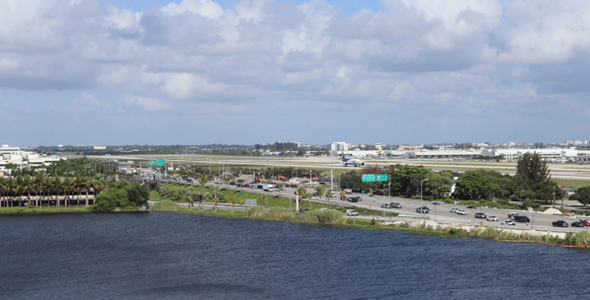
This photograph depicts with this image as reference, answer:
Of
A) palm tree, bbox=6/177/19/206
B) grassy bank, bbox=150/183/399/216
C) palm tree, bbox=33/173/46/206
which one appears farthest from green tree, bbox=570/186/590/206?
palm tree, bbox=6/177/19/206

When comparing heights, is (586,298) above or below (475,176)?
below

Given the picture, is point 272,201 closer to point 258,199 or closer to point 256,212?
point 258,199

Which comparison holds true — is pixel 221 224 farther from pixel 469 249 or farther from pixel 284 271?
pixel 469 249

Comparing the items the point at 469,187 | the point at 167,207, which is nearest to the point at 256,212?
the point at 167,207

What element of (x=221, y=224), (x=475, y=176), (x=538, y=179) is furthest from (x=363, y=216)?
(x=538, y=179)

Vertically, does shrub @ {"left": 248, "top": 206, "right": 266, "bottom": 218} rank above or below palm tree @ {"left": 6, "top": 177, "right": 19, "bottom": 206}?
below

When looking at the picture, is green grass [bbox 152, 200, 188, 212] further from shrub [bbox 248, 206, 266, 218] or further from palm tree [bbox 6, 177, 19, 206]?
palm tree [bbox 6, 177, 19, 206]
